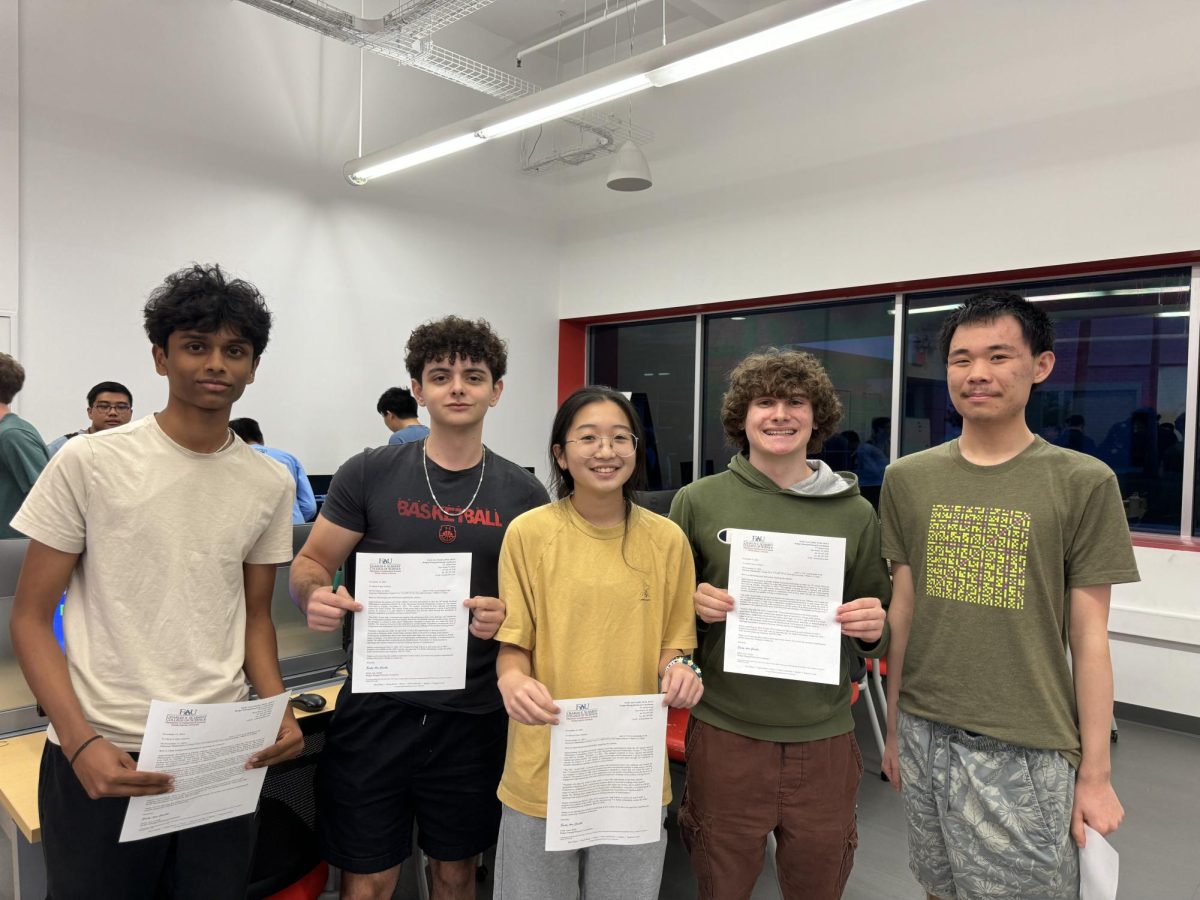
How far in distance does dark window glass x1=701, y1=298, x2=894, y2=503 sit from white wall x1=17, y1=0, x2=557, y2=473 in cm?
212

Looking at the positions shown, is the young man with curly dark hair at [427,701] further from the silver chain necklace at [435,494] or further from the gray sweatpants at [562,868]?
the gray sweatpants at [562,868]

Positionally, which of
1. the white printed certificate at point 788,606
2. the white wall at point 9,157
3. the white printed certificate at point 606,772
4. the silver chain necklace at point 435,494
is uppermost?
the white wall at point 9,157

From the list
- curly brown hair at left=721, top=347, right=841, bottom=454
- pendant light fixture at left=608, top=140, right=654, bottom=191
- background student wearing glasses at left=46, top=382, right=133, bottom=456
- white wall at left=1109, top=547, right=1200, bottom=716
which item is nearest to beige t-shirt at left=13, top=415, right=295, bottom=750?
curly brown hair at left=721, top=347, right=841, bottom=454

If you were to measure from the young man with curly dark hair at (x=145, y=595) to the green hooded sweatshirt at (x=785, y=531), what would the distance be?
2.82 feet

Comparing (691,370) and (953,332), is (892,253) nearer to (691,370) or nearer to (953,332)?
(691,370)

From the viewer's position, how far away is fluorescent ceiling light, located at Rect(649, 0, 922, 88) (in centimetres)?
305

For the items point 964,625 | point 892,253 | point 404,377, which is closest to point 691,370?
point 892,253

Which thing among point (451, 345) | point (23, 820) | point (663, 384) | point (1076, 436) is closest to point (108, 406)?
point (23, 820)

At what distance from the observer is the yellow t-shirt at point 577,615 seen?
4.60 ft

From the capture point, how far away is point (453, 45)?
615 centimetres

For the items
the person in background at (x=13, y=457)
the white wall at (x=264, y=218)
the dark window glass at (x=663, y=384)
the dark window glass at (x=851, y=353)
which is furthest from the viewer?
the dark window glass at (x=663, y=384)

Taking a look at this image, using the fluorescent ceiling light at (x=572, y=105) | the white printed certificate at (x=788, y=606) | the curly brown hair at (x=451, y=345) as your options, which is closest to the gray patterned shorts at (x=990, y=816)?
the white printed certificate at (x=788, y=606)

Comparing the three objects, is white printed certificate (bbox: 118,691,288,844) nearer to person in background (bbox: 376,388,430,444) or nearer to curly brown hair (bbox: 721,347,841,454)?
curly brown hair (bbox: 721,347,841,454)

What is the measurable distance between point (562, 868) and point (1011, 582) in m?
1.02
